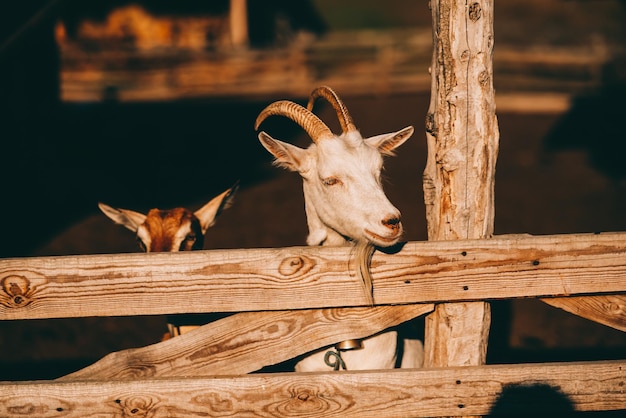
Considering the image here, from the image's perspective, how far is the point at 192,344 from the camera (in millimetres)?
3668

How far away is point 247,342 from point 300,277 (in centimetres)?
47

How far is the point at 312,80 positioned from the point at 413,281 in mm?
17482

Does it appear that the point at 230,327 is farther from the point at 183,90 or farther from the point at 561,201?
the point at 183,90

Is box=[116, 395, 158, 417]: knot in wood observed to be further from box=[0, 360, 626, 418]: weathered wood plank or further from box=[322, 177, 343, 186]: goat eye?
box=[322, 177, 343, 186]: goat eye

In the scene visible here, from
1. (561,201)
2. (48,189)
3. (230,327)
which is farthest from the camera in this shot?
(48,189)

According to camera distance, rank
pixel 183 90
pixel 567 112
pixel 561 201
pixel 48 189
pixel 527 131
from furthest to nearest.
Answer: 1. pixel 183 90
2. pixel 567 112
3. pixel 527 131
4. pixel 48 189
5. pixel 561 201

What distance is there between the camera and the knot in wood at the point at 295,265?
3.49 meters

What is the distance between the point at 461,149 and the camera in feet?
11.6

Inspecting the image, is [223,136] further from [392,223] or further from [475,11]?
[475,11]

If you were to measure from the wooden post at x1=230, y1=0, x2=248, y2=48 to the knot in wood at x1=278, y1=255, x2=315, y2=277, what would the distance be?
1887 cm

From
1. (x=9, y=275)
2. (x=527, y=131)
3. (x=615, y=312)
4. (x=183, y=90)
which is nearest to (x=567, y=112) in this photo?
(x=527, y=131)

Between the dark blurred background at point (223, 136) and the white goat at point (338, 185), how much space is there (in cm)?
236

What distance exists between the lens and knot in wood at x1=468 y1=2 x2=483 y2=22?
338 centimetres

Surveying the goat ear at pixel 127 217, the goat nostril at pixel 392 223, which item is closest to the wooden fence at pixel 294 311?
the goat nostril at pixel 392 223
